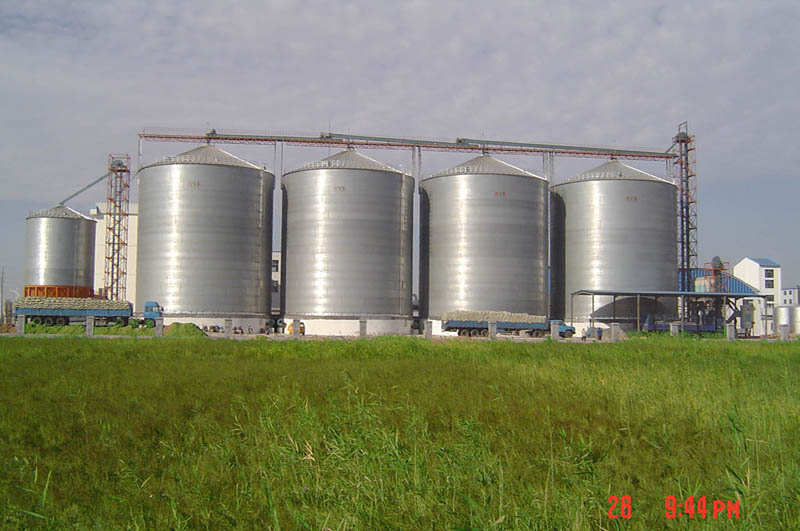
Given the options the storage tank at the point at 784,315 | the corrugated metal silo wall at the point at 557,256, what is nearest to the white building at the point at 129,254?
the corrugated metal silo wall at the point at 557,256

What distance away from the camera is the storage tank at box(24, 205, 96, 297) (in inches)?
2606

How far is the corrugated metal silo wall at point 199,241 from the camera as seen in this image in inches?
2094

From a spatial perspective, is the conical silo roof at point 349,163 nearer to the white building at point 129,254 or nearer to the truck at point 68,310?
the truck at point 68,310

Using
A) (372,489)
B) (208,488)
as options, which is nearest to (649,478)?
(372,489)

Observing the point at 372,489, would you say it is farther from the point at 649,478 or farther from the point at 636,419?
the point at 636,419

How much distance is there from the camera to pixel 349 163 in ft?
184

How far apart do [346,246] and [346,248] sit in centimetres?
18

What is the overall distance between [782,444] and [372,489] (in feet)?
17.4

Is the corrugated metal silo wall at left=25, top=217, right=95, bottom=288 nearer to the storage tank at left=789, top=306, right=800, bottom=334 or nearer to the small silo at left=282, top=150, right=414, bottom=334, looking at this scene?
the small silo at left=282, top=150, right=414, bottom=334

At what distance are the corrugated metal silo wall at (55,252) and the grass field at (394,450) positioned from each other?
5918 cm

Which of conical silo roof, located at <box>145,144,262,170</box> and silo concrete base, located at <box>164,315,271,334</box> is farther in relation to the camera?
conical silo roof, located at <box>145,144,262,170</box>

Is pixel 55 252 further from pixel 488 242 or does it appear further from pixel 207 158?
pixel 488 242
